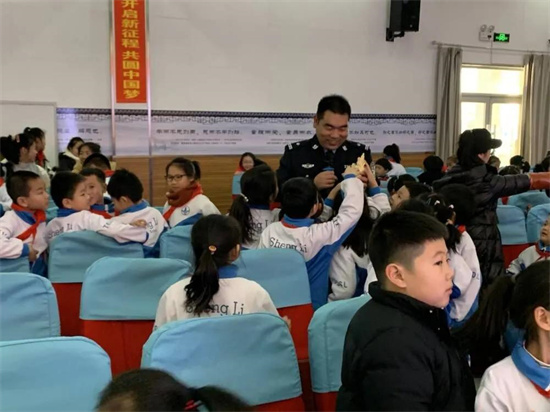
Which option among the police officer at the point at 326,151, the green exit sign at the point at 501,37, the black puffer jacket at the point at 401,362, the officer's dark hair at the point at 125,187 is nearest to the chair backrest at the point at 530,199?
the police officer at the point at 326,151

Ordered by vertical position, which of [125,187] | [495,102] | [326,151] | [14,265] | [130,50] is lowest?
[14,265]

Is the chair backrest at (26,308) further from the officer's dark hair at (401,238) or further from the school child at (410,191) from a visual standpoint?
the school child at (410,191)

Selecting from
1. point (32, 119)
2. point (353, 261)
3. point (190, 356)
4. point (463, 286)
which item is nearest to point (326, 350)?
point (190, 356)

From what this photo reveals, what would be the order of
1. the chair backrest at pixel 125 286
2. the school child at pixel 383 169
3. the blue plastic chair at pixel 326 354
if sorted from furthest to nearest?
1. the school child at pixel 383 169
2. the chair backrest at pixel 125 286
3. the blue plastic chair at pixel 326 354

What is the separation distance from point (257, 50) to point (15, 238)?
5854mm

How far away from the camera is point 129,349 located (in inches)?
84.0

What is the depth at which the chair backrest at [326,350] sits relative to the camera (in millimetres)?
1572

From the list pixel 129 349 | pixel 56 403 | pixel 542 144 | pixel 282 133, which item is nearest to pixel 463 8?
pixel 542 144

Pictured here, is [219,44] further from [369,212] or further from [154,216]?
[369,212]

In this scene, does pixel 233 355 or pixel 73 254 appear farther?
pixel 73 254

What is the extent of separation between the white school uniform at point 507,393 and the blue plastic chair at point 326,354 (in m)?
0.43

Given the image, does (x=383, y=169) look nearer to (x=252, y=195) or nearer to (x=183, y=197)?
(x=183, y=197)

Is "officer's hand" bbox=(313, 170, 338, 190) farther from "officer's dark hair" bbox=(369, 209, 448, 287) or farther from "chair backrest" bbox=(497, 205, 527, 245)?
"chair backrest" bbox=(497, 205, 527, 245)

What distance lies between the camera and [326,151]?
2.85 metres
